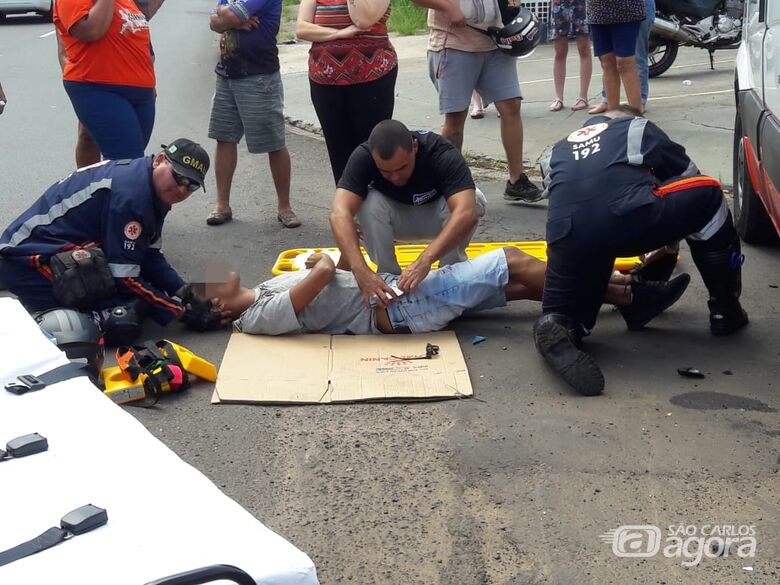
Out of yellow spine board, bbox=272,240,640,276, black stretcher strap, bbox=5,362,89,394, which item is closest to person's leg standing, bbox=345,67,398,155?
yellow spine board, bbox=272,240,640,276

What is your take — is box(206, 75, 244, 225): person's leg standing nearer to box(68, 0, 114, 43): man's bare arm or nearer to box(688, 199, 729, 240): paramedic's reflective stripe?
box(68, 0, 114, 43): man's bare arm

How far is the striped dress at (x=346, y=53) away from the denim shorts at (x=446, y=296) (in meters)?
1.75

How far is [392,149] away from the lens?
15.2ft

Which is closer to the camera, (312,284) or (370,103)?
(312,284)

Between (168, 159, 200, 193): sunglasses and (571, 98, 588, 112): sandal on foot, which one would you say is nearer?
(168, 159, 200, 193): sunglasses

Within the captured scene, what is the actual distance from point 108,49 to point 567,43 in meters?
4.92

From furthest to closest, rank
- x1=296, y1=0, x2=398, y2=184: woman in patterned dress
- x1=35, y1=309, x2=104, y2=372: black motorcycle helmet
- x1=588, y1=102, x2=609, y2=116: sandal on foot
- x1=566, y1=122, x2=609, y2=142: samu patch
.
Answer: x1=588, y1=102, x2=609, y2=116: sandal on foot
x1=296, y1=0, x2=398, y2=184: woman in patterned dress
x1=566, y1=122, x2=609, y2=142: samu patch
x1=35, y1=309, x2=104, y2=372: black motorcycle helmet

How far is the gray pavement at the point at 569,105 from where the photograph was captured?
806cm

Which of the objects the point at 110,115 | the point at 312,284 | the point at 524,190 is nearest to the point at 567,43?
the point at 524,190

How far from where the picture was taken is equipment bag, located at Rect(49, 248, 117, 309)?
15.1 feet

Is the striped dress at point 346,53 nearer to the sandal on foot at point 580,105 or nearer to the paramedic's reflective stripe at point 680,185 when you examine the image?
the paramedic's reflective stripe at point 680,185

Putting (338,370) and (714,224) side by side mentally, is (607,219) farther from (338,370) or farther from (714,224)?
(338,370)

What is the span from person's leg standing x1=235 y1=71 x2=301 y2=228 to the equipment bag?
200 cm

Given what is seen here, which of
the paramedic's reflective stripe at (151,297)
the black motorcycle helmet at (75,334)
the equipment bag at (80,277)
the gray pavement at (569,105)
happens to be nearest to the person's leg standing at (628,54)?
the gray pavement at (569,105)
